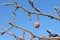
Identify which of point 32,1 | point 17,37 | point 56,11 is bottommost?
point 17,37

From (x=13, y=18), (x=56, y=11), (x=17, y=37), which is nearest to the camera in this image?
(x=56, y=11)

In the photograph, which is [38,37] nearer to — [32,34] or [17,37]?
[32,34]

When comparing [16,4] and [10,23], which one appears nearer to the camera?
[16,4]

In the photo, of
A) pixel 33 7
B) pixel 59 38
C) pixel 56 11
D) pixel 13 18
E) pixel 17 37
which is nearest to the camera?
pixel 33 7

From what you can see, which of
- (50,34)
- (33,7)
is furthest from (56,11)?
(33,7)

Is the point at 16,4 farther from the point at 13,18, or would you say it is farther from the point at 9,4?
the point at 13,18

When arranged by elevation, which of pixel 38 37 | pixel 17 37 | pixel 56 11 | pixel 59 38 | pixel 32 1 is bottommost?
pixel 17 37

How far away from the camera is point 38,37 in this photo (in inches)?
180

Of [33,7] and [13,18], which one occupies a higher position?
[33,7]

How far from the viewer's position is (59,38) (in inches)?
157

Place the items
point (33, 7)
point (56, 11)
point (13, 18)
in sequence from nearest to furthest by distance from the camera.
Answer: point (33, 7)
point (56, 11)
point (13, 18)

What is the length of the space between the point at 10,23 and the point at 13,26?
0.33ft

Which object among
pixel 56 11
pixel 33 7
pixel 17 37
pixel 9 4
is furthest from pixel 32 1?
pixel 17 37

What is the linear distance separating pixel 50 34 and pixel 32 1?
3.69 feet
